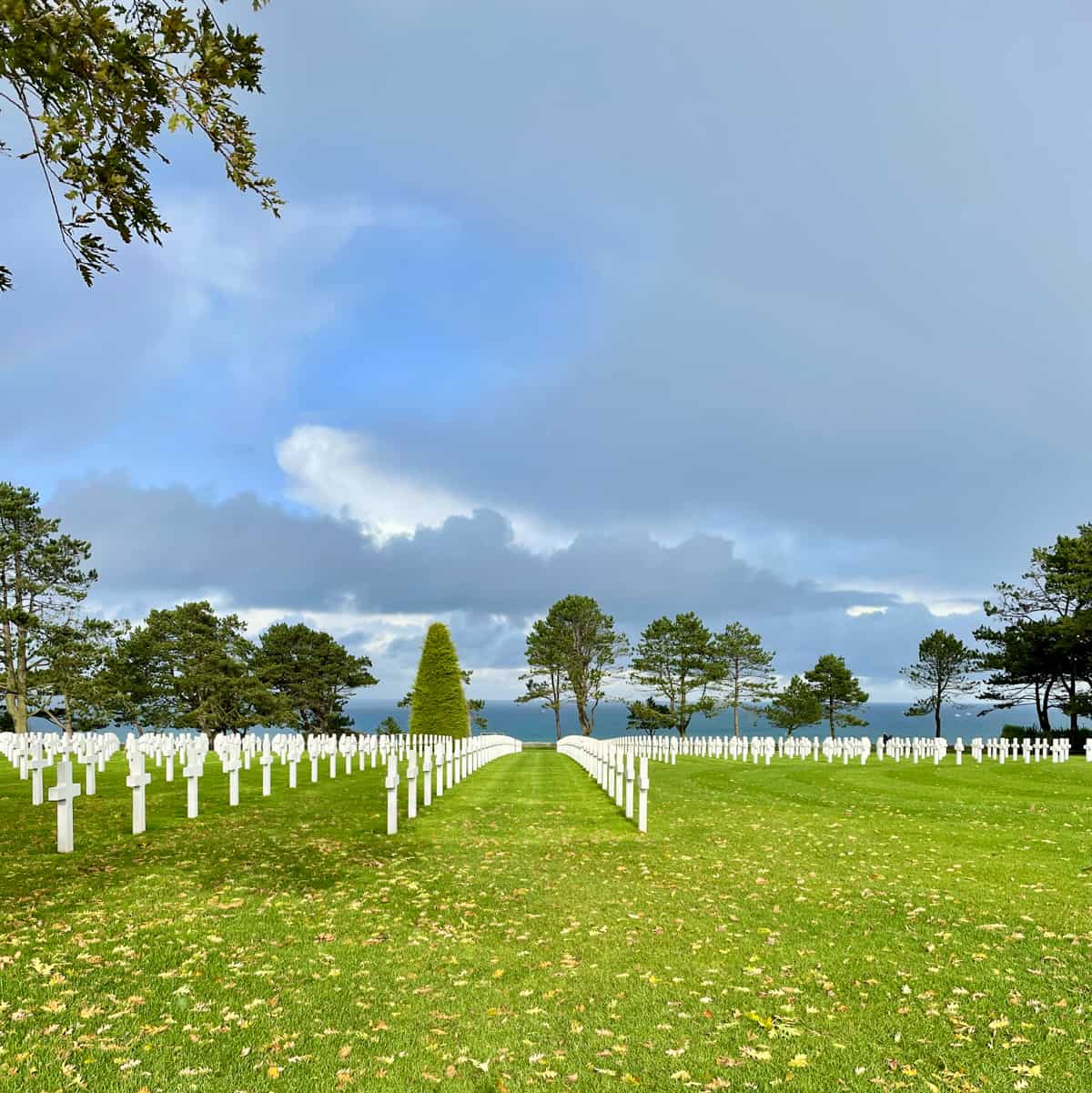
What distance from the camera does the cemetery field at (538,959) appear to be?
491cm

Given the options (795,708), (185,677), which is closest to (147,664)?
(185,677)

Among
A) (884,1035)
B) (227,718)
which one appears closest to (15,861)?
(884,1035)

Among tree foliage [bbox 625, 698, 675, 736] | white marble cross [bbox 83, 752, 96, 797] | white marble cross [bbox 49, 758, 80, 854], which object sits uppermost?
white marble cross [bbox 49, 758, 80, 854]

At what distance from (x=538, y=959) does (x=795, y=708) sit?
237ft

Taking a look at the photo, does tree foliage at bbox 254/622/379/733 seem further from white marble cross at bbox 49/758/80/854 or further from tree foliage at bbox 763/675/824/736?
white marble cross at bbox 49/758/80/854

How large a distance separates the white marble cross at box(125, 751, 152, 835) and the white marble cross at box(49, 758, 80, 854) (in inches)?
51.8

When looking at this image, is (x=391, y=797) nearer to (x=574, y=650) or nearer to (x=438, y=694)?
(x=438, y=694)

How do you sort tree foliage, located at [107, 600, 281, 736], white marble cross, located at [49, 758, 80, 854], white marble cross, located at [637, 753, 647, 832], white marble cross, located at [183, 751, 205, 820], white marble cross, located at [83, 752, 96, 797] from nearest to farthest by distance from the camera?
white marble cross, located at [49, 758, 80, 854]
white marble cross, located at [637, 753, 647, 832]
white marble cross, located at [183, 751, 205, 820]
white marble cross, located at [83, 752, 96, 797]
tree foliage, located at [107, 600, 281, 736]

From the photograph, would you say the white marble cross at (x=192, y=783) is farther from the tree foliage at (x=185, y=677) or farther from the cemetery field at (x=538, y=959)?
the tree foliage at (x=185, y=677)

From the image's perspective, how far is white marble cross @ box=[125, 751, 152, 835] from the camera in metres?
12.4

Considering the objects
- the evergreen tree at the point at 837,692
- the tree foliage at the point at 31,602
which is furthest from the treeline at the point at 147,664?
the evergreen tree at the point at 837,692

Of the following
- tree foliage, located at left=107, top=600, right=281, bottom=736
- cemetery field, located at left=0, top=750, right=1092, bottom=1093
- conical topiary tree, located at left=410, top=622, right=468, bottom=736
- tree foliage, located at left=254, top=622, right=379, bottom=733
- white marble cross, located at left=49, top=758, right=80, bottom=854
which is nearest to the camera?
cemetery field, located at left=0, top=750, right=1092, bottom=1093

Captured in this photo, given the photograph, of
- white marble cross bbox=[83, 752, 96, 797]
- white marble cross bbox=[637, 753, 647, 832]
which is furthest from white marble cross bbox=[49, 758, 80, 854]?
white marble cross bbox=[637, 753, 647, 832]

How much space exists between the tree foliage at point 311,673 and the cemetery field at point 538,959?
5146cm
